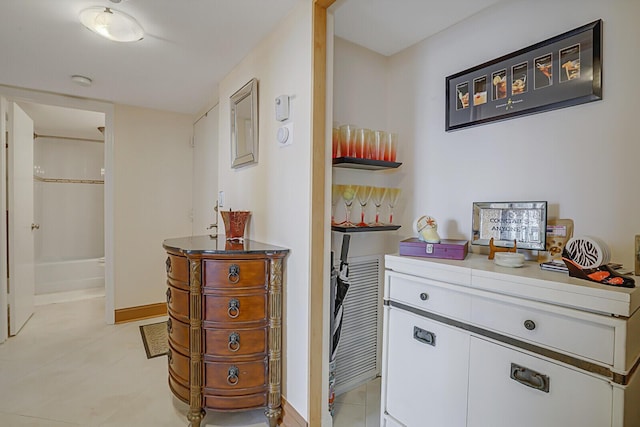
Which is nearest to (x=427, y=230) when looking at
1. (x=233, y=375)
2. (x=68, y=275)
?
(x=233, y=375)

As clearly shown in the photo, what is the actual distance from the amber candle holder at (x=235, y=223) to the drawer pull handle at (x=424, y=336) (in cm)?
120

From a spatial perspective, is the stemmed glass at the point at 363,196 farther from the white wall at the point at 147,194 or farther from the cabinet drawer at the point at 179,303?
the white wall at the point at 147,194

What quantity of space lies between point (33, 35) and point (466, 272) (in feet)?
8.74

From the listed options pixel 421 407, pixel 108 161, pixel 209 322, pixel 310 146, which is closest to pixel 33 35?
pixel 108 161

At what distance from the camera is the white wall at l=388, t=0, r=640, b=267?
1197 mm

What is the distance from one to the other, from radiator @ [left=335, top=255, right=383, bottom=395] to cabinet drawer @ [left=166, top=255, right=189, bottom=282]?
95 centimetres

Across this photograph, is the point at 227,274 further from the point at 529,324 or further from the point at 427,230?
the point at 529,324

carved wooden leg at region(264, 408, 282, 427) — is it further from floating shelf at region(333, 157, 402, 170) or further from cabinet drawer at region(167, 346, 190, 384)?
floating shelf at region(333, 157, 402, 170)

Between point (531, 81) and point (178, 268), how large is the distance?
6.48 ft

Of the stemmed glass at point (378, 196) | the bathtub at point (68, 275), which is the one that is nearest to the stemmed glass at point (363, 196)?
the stemmed glass at point (378, 196)

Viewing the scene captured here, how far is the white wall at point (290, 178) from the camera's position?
1546 mm

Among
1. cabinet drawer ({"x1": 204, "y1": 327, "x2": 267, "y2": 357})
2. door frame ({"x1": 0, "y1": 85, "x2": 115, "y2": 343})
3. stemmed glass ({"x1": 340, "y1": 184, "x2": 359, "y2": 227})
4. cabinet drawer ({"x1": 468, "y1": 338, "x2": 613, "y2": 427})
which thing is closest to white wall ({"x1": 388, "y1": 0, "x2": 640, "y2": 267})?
stemmed glass ({"x1": 340, "y1": 184, "x2": 359, "y2": 227})

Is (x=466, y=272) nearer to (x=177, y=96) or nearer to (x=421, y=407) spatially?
(x=421, y=407)

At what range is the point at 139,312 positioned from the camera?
3.27 metres
